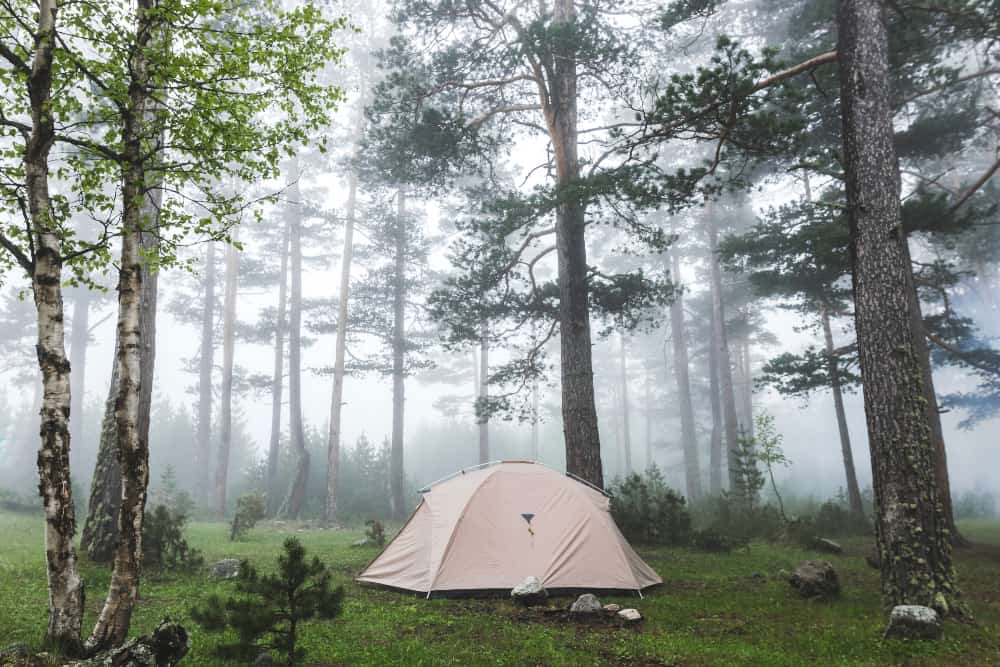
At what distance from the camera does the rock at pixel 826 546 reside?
38.5 ft

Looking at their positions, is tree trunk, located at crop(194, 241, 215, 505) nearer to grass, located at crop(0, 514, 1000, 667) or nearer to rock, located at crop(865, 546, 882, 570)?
grass, located at crop(0, 514, 1000, 667)

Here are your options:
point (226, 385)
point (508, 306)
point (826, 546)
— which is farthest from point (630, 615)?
point (226, 385)

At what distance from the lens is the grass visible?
5.30 meters

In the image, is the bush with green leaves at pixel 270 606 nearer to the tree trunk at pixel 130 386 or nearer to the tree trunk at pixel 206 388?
the tree trunk at pixel 130 386

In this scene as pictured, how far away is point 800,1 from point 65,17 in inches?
747

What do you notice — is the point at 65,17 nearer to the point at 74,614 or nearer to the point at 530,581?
the point at 74,614

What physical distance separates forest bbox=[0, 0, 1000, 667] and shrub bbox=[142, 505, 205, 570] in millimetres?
67

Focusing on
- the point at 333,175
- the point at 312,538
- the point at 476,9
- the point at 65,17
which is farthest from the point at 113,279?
the point at 65,17

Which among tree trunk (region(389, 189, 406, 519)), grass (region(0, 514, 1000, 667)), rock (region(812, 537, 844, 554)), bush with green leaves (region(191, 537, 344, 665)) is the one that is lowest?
rock (region(812, 537, 844, 554))

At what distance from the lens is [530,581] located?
7.66 metres

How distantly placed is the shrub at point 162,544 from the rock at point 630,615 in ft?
21.2

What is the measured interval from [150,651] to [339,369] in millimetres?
19447

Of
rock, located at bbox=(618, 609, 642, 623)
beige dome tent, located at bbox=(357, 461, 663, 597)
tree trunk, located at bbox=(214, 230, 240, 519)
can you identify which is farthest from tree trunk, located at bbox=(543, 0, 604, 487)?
tree trunk, located at bbox=(214, 230, 240, 519)

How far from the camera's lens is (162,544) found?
899 cm
